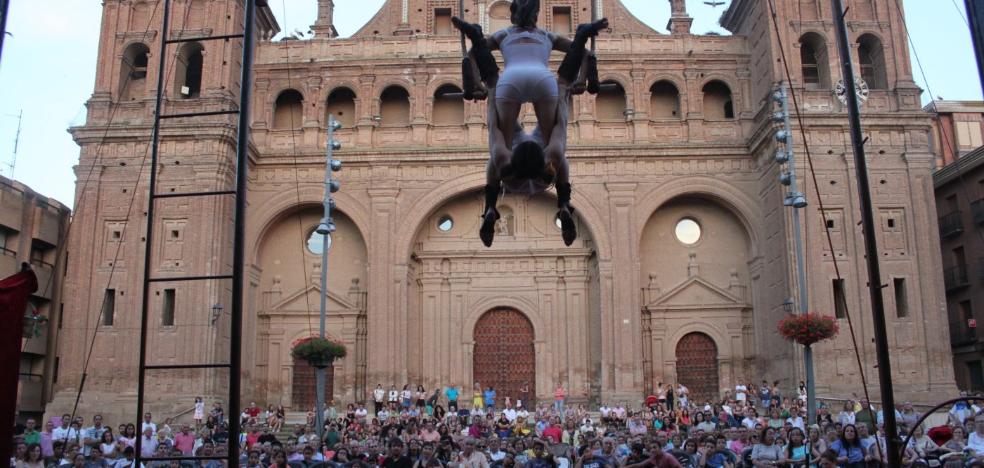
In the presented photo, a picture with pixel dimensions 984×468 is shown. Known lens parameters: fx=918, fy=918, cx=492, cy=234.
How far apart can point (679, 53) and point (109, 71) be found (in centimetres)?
2012

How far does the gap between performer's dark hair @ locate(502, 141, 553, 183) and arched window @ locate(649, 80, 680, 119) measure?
2797cm

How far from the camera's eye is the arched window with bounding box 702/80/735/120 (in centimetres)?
3416

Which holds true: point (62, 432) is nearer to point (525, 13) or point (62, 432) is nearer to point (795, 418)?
point (525, 13)

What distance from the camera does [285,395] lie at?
31.8m

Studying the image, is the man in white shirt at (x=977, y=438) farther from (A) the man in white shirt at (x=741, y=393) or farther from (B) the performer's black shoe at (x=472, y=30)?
(A) the man in white shirt at (x=741, y=393)

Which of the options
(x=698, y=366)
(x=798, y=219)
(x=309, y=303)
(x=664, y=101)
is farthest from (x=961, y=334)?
(x=309, y=303)

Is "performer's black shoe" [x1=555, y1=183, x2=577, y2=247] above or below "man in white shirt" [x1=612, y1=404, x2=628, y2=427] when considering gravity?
above

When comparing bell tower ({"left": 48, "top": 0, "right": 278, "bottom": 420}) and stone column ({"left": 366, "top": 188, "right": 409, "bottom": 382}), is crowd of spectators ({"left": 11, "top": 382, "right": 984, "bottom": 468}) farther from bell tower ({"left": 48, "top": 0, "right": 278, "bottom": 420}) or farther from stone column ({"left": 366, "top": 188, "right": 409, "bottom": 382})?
bell tower ({"left": 48, "top": 0, "right": 278, "bottom": 420})

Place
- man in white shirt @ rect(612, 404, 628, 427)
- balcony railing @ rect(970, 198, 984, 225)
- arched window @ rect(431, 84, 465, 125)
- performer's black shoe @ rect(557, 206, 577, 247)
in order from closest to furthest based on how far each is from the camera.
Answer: performer's black shoe @ rect(557, 206, 577, 247), man in white shirt @ rect(612, 404, 628, 427), balcony railing @ rect(970, 198, 984, 225), arched window @ rect(431, 84, 465, 125)

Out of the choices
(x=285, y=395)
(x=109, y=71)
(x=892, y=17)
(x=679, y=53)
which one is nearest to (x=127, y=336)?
(x=285, y=395)

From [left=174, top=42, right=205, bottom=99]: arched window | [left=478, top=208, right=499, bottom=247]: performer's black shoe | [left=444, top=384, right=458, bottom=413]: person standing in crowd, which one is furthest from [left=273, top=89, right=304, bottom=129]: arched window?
[left=478, top=208, right=499, bottom=247]: performer's black shoe

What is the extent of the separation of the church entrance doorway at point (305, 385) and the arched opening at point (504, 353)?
16.5 ft

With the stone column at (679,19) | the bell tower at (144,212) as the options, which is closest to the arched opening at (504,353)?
the bell tower at (144,212)

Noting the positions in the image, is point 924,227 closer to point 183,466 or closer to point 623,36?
point 623,36
